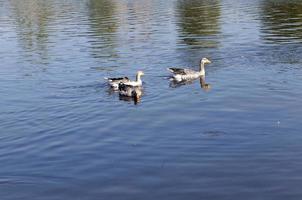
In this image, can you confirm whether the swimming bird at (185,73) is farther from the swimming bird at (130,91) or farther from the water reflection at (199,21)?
the water reflection at (199,21)

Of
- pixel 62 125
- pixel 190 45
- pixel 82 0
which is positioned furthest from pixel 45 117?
pixel 82 0

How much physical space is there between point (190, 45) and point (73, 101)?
20.4 meters

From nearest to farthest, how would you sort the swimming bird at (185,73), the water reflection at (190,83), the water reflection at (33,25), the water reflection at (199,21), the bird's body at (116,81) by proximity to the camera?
the bird's body at (116,81), the water reflection at (190,83), the swimming bird at (185,73), the water reflection at (33,25), the water reflection at (199,21)

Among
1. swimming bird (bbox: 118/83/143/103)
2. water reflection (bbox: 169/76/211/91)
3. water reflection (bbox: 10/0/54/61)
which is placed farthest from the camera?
water reflection (bbox: 10/0/54/61)

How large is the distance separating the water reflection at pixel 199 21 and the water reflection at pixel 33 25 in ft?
39.7

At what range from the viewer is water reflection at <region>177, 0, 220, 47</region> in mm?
50963

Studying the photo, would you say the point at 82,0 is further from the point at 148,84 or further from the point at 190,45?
the point at 148,84

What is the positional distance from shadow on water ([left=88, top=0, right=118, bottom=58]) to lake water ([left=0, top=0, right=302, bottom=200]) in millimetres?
336

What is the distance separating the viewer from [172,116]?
85.3 feet

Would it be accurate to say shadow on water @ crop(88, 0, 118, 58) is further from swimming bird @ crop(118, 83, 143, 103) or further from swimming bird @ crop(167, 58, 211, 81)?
swimming bird @ crop(118, 83, 143, 103)

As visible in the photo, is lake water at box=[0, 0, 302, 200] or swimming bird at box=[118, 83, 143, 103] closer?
lake water at box=[0, 0, 302, 200]

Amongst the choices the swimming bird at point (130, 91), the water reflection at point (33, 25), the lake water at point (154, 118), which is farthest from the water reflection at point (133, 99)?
the water reflection at point (33, 25)

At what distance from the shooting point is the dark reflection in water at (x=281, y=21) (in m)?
48.4

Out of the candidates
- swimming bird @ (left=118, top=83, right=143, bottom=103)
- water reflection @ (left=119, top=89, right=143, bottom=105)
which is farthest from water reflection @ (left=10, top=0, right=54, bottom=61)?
water reflection @ (left=119, top=89, right=143, bottom=105)
